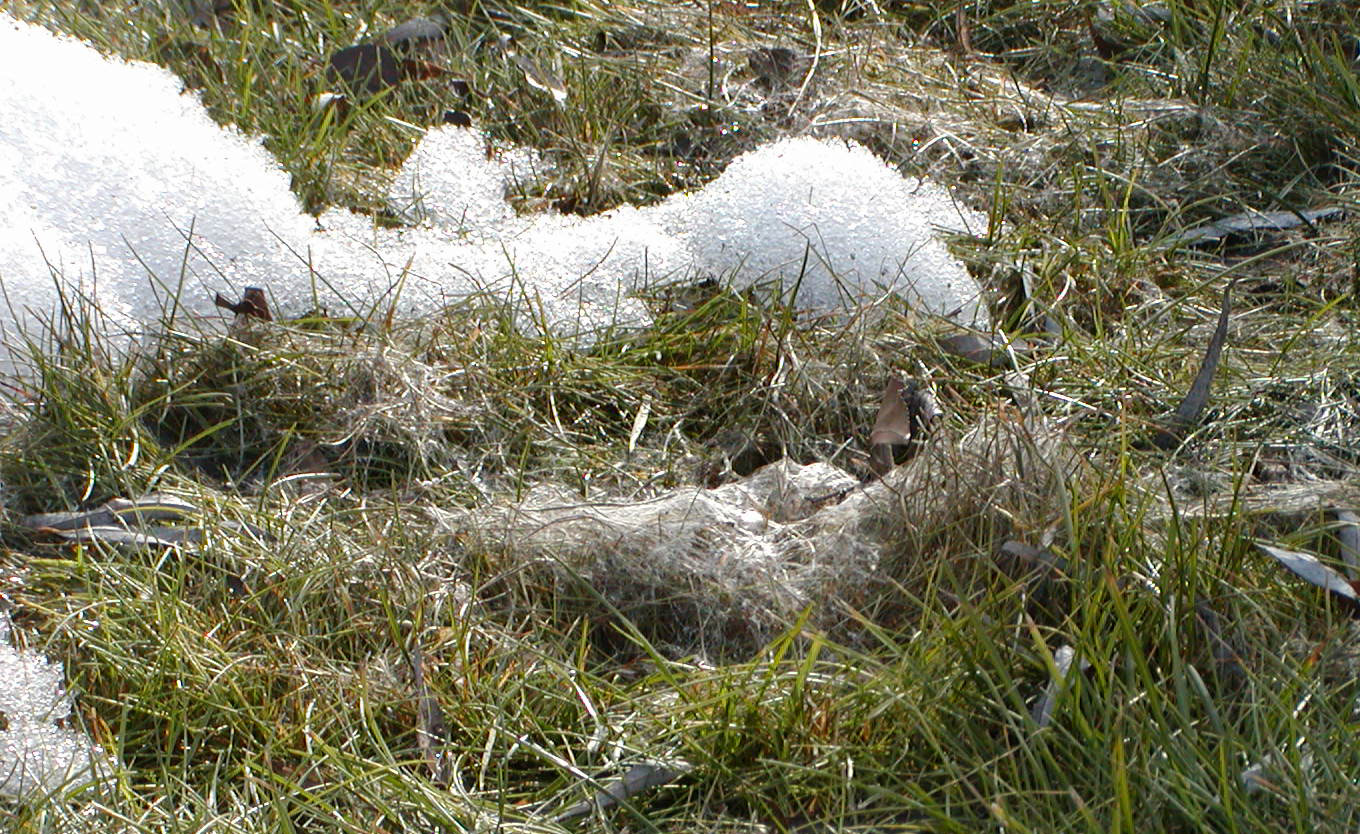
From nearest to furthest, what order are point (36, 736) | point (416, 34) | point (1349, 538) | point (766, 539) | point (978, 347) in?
point (36, 736) → point (1349, 538) → point (766, 539) → point (978, 347) → point (416, 34)

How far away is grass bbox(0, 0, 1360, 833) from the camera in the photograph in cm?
152

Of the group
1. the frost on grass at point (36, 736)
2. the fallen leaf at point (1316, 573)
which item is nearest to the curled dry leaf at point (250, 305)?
the frost on grass at point (36, 736)

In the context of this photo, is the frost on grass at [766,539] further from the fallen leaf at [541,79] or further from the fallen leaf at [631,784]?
the fallen leaf at [541,79]

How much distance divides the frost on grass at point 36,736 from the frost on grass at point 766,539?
21.0 inches

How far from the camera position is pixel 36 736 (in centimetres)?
161

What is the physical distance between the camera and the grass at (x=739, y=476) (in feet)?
4.99

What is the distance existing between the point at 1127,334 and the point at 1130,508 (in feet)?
1.85

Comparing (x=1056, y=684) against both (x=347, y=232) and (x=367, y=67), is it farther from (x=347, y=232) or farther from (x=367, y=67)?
(x=367, y=67)

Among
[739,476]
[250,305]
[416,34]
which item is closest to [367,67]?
[416,34]

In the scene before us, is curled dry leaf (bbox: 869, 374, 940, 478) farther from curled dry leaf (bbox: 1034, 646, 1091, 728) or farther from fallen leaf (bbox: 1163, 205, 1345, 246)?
fallen leaf (bbox: 1163, 205, 1345, 246)

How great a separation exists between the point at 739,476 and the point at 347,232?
0.92m

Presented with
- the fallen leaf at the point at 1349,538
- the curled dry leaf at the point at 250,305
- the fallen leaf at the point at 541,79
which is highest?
the fallen leaf at the point at 541,79

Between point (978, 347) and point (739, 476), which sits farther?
point (978, 347)

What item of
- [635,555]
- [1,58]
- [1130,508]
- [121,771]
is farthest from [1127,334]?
[1,58]
